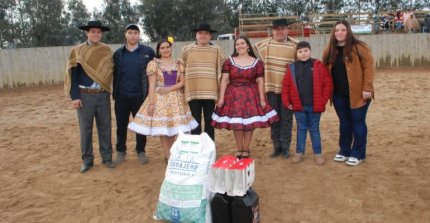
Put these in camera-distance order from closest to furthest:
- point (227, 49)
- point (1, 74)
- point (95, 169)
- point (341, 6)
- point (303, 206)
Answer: point (303, 206), point (95, 169), point (1, 74), point (227, 49), point (341, 6)

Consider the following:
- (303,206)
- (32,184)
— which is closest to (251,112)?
(303,206)

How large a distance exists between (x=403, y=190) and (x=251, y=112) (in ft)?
5.81

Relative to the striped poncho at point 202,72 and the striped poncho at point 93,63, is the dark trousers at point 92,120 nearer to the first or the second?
the striped poncho at point 93,63

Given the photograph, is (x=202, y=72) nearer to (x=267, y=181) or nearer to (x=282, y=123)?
(x=282, y=123)

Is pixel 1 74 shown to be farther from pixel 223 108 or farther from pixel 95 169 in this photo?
pixel 223 108

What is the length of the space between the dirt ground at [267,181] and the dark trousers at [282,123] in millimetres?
246

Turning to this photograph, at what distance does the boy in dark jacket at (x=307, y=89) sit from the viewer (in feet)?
15.9


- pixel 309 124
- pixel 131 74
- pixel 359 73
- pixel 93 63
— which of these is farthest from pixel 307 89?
pixel 93 63

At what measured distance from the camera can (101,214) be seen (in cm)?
393

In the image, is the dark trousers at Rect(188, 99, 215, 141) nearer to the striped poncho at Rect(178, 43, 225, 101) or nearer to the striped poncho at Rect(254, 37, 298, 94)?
the striped poncho at Rect(178, 43, 225, 101)

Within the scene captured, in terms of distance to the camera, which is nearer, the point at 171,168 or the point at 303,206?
the point at 171,168

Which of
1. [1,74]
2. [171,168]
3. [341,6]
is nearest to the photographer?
[171,168]

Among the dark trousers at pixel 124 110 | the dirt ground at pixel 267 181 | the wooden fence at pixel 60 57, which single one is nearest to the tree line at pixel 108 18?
the wooden fence at pixel 60 57

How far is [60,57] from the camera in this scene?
16.2 metres
